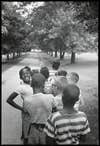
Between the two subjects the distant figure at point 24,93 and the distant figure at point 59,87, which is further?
the distant figure at point 24,93

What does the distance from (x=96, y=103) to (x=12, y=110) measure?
9.83 feet

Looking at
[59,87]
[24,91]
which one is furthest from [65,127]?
[24,91]

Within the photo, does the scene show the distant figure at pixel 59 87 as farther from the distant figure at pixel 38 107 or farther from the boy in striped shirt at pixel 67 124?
the boy in striped shirt at pixel 67 124

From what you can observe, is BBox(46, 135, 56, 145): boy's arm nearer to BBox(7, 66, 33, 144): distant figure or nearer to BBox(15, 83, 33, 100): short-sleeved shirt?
BBox(7, 66, 33, 144): distant figure

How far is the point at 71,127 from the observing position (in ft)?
10.6

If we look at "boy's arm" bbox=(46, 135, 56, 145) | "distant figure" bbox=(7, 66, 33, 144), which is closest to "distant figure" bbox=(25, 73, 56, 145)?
"distant figure" bbox=(7, 66, 33, 144)

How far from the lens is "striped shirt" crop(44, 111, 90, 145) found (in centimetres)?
321

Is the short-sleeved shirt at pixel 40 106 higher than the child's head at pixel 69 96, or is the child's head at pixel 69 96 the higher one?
the child's head at pixel 69 96

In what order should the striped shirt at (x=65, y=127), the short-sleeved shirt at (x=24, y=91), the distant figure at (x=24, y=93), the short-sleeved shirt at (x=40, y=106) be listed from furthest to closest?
1. the short-sleeved shirt at (x=24, y=91)
2. the distant figure at (x=24, y=93)
3. the short-sleeved shirt at (x=40, y=106)
4. the striped shirt at (x=65, y=127)

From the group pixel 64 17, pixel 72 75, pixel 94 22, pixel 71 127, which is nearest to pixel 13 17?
pixel 64 17

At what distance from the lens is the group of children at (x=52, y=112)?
10.6 feet

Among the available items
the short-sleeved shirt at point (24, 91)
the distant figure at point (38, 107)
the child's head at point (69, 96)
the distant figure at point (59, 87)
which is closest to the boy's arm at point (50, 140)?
the child's head at point (69, 96)

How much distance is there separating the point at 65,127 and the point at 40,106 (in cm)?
90

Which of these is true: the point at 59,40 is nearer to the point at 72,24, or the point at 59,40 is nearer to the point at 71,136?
the point at 72,24
